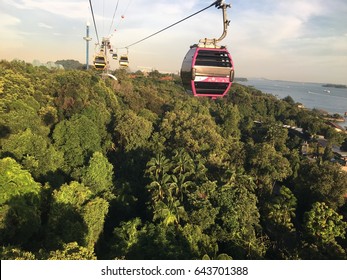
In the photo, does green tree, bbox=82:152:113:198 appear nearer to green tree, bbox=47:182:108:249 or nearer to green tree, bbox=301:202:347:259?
green tree, bbox=47:182:108:249

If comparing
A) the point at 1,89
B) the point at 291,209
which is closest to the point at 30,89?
the point at 1,89

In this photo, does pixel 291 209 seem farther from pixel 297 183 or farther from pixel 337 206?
pixel 297 183

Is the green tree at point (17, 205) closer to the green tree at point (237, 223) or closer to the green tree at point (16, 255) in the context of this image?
the green tree at point (16, 255)

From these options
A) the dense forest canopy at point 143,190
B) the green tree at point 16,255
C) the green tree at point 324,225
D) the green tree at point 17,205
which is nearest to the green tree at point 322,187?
the dense forest canopy at point 143,190

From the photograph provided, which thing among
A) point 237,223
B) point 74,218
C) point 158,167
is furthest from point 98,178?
point 237,223

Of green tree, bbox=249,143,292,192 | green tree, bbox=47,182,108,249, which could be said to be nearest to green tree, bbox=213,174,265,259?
green tree, bbox=249,143,292,192

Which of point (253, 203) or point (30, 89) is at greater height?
point (30, 89)
